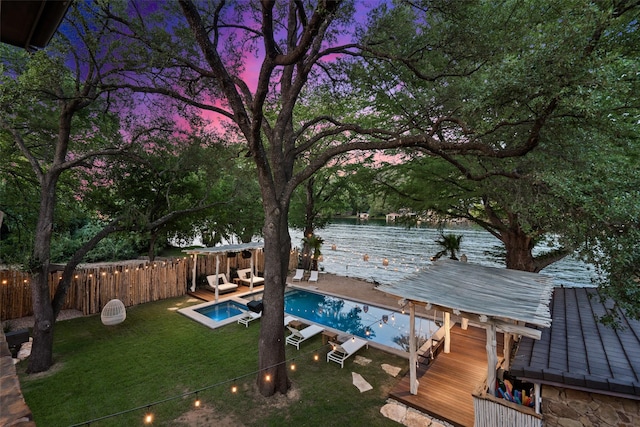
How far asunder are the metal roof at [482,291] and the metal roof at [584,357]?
2.34 ft

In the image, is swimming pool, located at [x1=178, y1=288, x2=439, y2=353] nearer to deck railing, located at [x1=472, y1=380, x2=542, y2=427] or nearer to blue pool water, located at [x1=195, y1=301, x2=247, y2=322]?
blue pool water, located at [x1=195, y1=301, x2=247, y2=322]

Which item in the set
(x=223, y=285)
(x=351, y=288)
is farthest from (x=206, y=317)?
(x=351, y=288)

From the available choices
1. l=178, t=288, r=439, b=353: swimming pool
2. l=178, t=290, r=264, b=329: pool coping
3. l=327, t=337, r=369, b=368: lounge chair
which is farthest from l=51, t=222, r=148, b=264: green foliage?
l=327, t=337, r=369, b=368: lounge chair

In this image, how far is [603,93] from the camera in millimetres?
4699

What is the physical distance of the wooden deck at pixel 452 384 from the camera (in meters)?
6.32

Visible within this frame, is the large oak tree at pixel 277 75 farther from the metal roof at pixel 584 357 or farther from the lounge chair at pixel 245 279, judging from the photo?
the lounge chair at pixel 245 279

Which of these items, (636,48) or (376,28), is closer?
(636,48)

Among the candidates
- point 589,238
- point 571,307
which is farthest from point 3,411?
point 571,307

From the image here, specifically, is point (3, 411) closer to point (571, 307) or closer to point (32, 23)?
point (32, 23)

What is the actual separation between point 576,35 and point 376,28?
4.80 metres

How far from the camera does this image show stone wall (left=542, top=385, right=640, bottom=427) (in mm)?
4520

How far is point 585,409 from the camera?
15.5 ft

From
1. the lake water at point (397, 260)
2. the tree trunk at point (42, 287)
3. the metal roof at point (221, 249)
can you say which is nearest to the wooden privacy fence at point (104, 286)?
the metal roof at point (221, 249)

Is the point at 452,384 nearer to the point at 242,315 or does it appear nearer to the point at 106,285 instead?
the point at 242,315
